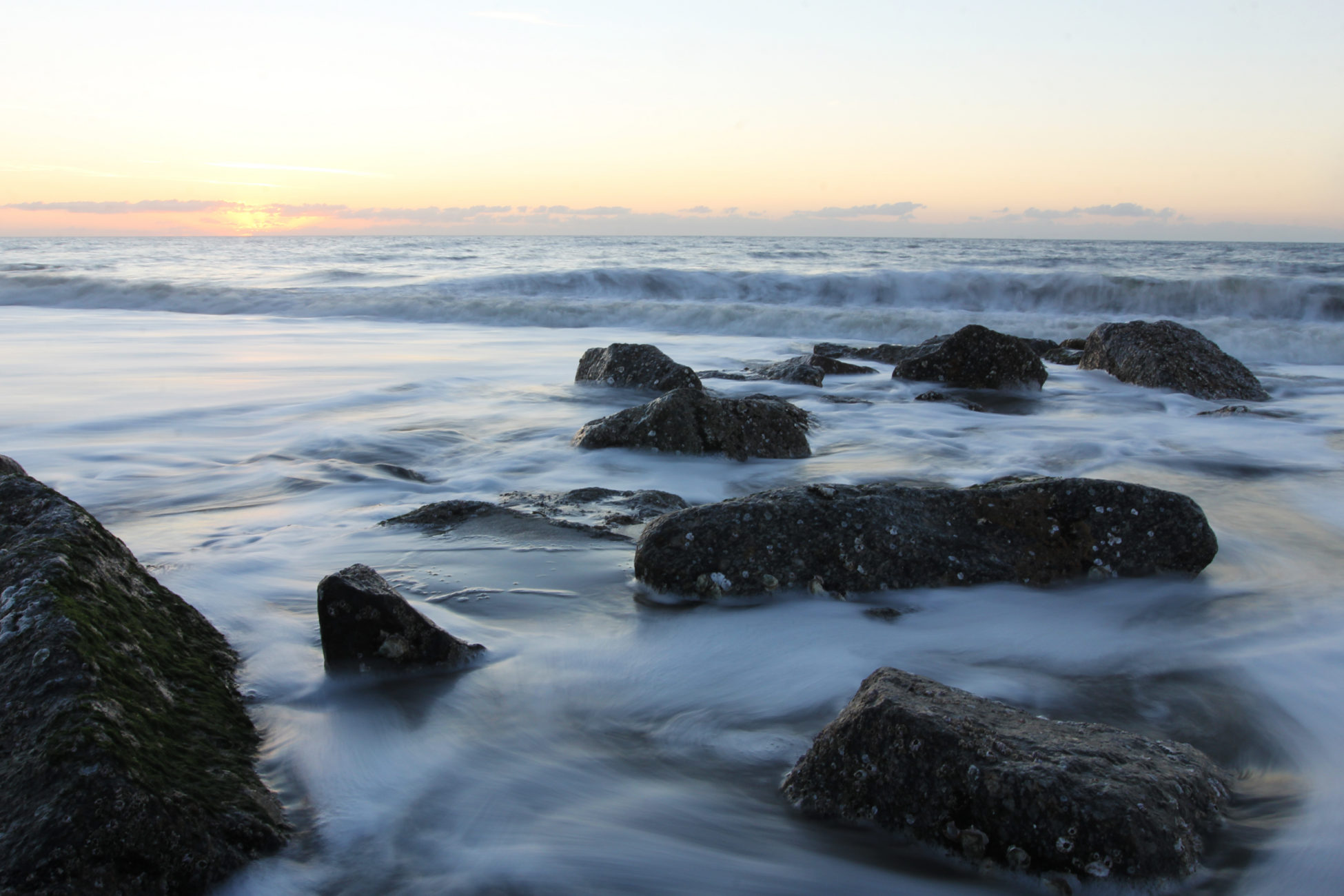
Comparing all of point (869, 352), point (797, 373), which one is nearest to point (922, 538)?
point (797, 373)

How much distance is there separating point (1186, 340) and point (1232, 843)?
745 cm

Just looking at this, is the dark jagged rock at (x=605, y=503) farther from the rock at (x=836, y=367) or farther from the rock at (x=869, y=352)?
the rock at (x=869, y=352)

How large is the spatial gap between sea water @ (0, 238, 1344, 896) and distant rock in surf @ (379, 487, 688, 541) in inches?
4.7

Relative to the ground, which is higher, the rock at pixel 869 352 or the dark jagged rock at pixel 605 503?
the rock at pixel 869 352

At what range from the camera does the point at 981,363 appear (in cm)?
780

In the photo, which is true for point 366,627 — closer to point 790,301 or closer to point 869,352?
point 869,352

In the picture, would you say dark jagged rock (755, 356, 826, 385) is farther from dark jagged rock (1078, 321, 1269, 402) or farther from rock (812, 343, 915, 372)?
dark jagged rock (1078, 321, 1269, 402)

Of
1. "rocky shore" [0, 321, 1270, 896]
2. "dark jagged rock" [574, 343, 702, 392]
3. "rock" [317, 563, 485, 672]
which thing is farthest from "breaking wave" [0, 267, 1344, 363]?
"rock" [317, 563, 485, 672]

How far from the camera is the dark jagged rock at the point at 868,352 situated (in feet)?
32.2

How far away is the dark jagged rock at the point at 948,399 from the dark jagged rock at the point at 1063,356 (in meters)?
2.89

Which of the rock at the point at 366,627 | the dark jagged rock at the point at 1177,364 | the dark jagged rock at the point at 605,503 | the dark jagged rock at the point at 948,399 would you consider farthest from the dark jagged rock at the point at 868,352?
the rock at the point at 366,627

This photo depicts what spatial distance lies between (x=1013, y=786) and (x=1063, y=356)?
928 centimetres

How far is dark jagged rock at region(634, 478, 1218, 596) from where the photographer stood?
114 inches

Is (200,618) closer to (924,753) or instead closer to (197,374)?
(924,753)
